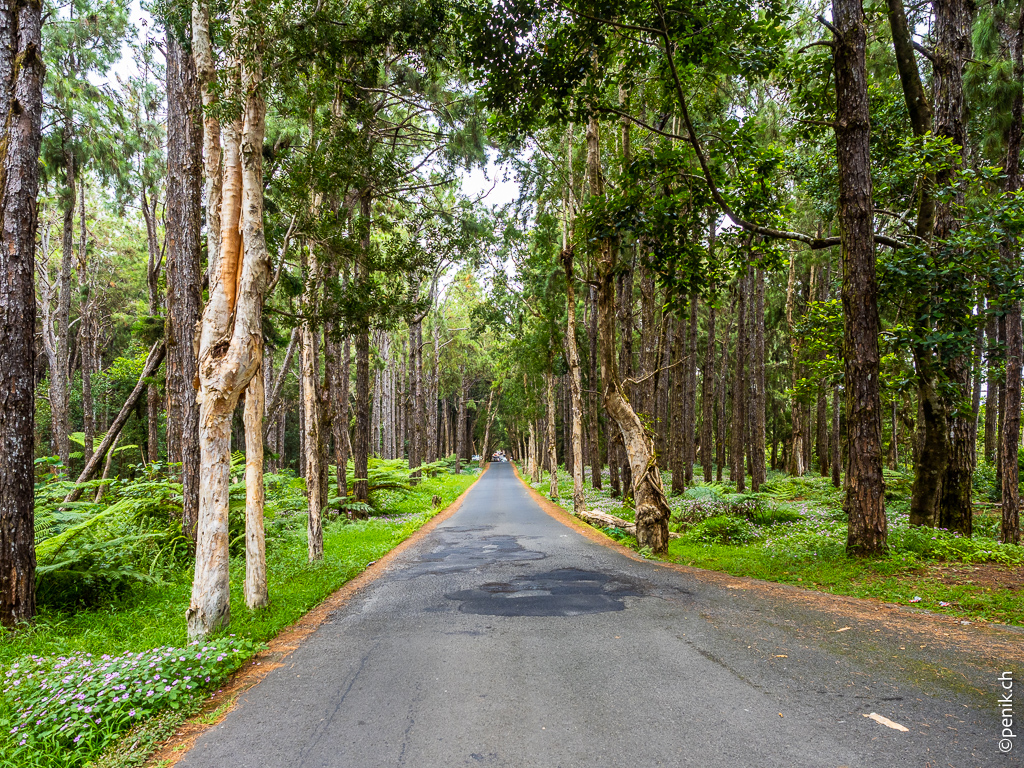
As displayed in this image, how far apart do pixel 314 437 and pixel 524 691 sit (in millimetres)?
6562

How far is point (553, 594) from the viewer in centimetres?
678

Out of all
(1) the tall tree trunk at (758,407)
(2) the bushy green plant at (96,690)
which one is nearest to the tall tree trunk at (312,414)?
(2) the bushy green plant at (96,690)

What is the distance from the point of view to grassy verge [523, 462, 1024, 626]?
6219 mm

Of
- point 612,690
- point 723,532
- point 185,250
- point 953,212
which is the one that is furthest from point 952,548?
point 185,250

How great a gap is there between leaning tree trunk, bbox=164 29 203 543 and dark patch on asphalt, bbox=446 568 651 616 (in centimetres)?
477

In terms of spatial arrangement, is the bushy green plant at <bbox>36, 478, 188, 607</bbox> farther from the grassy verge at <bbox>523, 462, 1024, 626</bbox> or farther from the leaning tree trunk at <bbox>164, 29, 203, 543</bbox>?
the grassy verge at <bbox>523, 462, 1024, 626</bbox>

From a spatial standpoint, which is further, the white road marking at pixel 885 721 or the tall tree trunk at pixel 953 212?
the tall tree trunk at pixel 953 212

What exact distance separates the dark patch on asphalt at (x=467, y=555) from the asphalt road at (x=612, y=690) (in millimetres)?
2064

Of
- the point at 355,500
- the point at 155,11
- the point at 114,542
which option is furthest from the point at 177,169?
the point at 355,500

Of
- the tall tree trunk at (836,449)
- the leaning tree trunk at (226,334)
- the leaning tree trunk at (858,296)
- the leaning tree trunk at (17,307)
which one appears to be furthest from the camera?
the tall tree trunk at (836,449)

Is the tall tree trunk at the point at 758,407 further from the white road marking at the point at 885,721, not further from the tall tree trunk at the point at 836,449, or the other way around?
the white road marking at the point at 885,721

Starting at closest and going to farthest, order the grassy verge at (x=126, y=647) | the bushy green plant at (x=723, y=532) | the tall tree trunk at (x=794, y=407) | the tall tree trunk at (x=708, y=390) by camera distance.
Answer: the grassy verge at (x=126, y=647)
the bushy green plant at (x=723, y=532)
the tall tree trunk at (x=708, y=390)
the tall tree trunk at (x=794, y=407)

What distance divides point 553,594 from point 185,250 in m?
7.94

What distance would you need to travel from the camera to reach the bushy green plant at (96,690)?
11.3ft
